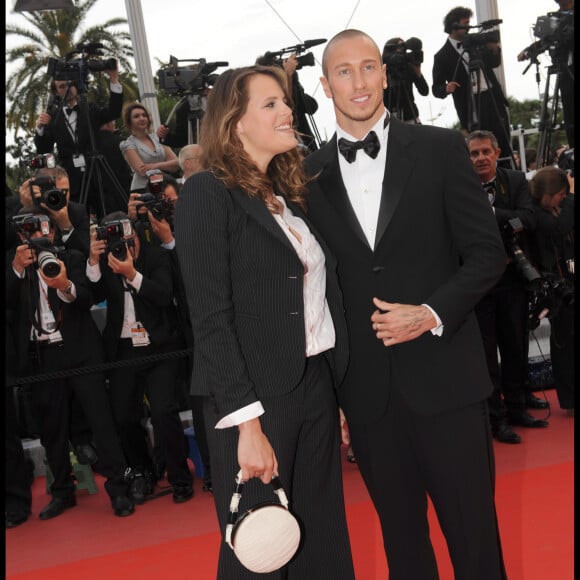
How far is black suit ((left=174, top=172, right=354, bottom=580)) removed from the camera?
1.86 metres

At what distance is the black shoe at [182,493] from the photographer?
4277 millimetres

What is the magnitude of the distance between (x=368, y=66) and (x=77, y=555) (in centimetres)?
253

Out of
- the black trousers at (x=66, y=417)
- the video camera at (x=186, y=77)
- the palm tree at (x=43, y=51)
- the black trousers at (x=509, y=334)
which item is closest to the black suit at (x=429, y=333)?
the black trousers at (x=66, y=417)

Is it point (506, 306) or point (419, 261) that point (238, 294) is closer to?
point (419, 261)

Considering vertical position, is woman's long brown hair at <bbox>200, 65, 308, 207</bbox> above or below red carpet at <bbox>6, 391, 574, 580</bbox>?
above

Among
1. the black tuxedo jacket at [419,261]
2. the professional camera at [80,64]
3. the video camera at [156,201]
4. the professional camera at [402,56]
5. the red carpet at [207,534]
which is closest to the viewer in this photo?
the black tuxedo jacket at [419,261]

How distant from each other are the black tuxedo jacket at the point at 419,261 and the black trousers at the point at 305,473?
18 centimetres

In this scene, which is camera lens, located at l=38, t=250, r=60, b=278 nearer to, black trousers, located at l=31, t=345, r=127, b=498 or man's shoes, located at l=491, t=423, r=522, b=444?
black trousers, located at l=31, t=345, r=127, b=498

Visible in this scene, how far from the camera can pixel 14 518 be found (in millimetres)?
4203

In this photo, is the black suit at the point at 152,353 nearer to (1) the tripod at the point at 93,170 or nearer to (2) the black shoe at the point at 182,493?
(2) the black shoe at the point at 182,493

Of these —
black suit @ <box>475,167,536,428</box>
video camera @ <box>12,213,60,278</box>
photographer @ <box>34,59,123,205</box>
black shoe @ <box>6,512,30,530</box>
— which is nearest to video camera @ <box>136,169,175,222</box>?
video camera @ <box>12,213,60,278</box>

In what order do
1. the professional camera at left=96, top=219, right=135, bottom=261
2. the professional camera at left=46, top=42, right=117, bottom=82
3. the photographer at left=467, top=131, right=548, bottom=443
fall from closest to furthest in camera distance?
the professional camera at left=96, top=219, right=135, bottom=261 → the photographer at left=467, top=131, right=548, bottom=443 → the professional camera at left=46, top=42, right=117, bottom=82

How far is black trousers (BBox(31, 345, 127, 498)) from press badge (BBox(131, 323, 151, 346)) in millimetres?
229

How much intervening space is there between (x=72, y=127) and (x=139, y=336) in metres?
2.03
